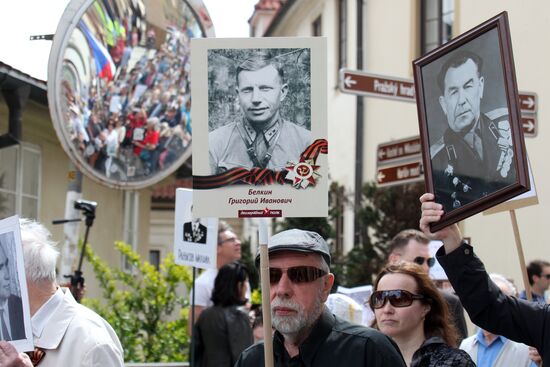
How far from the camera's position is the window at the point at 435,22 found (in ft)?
57.6

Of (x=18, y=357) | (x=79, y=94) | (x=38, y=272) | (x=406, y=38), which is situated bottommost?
(x=18, y=357)

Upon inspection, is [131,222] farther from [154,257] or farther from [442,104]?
[154,257]

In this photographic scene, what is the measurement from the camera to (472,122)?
445cm

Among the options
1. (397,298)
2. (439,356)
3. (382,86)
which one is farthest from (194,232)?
(439,356)

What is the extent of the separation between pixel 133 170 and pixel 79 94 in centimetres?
81

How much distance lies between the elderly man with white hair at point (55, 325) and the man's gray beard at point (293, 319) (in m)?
0.83

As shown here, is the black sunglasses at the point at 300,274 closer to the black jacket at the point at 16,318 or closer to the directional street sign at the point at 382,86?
the black jacket at the point at 16,318

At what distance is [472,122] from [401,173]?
21.1 ft

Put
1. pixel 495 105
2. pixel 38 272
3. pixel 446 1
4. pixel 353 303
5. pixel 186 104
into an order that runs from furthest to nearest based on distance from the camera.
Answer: pixel 446 1
pixel 186 104
pixel 353 303
pixel 38 272
pixel 495 105

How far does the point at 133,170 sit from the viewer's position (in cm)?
898

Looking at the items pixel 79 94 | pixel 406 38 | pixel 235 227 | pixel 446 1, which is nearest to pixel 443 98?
pixel 79 94

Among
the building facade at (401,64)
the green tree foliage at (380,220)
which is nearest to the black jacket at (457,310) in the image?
the building facade at (401,64)

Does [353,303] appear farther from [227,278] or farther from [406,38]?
[406,38]

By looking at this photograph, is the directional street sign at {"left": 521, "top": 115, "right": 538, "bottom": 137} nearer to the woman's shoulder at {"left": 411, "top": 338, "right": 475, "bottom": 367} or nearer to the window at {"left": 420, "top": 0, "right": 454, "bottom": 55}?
the woman's shoulder at {"left": 411, "top": 338, "right": 475, "bottom": 367}
